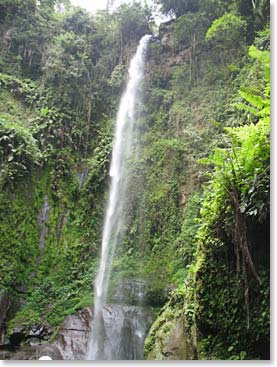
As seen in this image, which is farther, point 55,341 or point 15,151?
point 15,151

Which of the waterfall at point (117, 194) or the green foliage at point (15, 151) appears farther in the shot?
the green foliage at point (15, 151)

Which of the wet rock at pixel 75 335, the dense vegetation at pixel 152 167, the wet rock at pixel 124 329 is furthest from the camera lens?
the wet rock at pixel 75 335

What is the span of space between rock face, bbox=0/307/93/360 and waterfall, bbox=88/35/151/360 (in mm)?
134

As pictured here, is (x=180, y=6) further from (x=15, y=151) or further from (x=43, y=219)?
(x=43, y=219)

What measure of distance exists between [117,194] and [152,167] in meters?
0.84

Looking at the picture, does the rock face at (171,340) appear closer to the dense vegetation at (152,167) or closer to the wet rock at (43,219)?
the dense vegetation at (152,167)

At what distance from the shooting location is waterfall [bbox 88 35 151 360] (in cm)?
502

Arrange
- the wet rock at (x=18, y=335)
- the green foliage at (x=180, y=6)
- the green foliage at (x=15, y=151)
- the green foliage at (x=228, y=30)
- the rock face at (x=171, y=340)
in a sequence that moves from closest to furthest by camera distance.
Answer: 1. the rock face at (x=171, y=340)
2. the wet rock at (x=18, y=335)
3. the green foliage at (x=15, y=151)
4. the green foliage at (x=228, y=30)
5. the green foliage at (x=180, y=6)

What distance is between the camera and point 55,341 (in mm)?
4879

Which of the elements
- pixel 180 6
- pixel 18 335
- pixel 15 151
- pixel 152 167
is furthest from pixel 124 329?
pixel 180 6

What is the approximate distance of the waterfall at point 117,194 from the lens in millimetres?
5016

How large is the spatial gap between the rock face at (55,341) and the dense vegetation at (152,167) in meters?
0.20

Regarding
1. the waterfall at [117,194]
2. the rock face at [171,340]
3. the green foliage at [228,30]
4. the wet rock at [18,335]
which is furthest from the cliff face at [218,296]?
the green foliage at [228,30]

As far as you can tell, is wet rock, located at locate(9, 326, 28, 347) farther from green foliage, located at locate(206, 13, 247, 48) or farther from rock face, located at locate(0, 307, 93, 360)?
green foliage, located at locate(206, 13, 247, 48)
